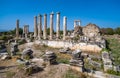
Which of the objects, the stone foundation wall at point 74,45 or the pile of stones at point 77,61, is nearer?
the pile of stones at point 77,61

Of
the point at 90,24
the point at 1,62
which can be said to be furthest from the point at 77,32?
the point at 1,62

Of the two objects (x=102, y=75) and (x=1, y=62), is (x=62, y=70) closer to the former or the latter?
(x=102, y=75)

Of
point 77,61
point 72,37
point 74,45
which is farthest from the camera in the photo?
point 72,37

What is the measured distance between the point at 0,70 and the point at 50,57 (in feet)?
12.6

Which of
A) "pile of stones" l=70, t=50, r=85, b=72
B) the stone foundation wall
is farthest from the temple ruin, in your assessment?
"pile of stones" l=70, t=50, r=85, b=72

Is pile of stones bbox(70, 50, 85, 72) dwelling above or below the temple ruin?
below

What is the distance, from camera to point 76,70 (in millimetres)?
11352

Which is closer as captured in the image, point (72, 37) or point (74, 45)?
point (74, 45)

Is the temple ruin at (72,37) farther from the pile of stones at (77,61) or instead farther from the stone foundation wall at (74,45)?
the pile of stones at (77,61)

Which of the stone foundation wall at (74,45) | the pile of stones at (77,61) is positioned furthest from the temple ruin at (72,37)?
the pile of stones at (77,61)

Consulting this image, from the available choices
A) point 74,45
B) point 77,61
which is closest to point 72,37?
point 74,45

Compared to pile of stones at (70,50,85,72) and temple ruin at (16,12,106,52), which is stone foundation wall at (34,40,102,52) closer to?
temple ruin at (16,12,106,52)

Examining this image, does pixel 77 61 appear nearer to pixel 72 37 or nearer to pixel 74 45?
pixel 74 45

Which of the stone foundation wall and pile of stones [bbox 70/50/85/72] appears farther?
the stone foundation wall
